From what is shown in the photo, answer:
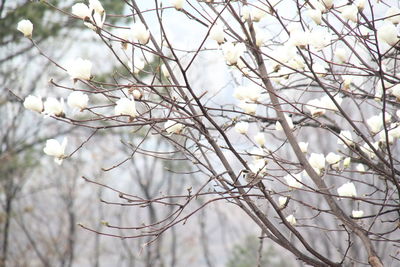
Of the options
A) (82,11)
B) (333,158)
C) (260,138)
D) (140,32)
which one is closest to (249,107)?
(260,138)

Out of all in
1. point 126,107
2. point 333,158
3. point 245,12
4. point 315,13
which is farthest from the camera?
point 333,158

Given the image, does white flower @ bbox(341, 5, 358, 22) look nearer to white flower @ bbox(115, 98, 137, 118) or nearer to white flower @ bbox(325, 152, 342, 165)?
white flower @ bbox(325, 152, 342, 165)

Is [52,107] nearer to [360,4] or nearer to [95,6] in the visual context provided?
[95,6]

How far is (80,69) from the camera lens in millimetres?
1095

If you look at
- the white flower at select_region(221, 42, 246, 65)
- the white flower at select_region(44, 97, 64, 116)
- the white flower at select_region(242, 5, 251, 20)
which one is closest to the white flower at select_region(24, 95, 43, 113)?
the white flower at select_region(44, 97, 64, 116)

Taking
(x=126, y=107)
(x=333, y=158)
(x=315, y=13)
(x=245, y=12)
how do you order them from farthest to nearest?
(x=333, y=158) → (x=245, y=12) → (x=315, y=13) → (x=126, y=107)

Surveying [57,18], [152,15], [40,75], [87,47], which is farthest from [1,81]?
[152,15]

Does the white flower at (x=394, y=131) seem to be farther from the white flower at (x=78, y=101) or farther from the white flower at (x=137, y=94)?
the white flower at (x=78, y=101)

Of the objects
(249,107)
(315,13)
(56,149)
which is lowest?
(56,149)

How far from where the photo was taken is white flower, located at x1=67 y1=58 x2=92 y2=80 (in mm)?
1088

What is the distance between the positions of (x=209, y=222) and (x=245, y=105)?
36.0 feet

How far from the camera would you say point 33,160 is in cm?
654

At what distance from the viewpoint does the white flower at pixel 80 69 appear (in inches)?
42.8

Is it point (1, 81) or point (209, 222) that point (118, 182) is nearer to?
→ point (209, 222)
